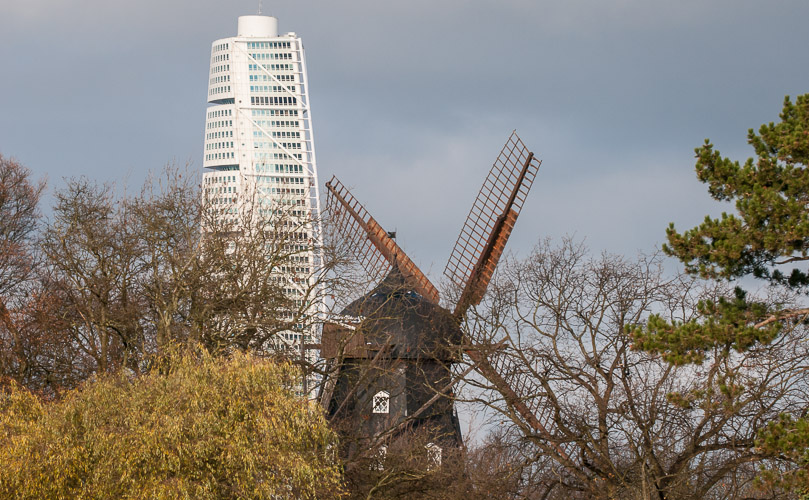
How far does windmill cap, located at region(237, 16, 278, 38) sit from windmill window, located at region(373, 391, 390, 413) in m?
84.5

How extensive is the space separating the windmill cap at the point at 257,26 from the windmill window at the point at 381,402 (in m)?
84.5

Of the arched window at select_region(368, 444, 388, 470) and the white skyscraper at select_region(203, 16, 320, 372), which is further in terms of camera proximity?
the white skyscraper at select_region(203, 16, 320, 372)

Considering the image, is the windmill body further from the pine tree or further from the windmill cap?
the windmill cap

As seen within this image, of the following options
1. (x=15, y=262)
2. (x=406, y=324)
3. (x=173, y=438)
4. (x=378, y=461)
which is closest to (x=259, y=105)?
(x=15, y=262)

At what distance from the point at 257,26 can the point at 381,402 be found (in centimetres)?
8534

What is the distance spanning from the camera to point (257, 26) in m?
105

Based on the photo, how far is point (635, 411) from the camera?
18.8 metres

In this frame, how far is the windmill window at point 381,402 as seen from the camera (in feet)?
81.5

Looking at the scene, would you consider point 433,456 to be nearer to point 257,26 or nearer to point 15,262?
point 15,262

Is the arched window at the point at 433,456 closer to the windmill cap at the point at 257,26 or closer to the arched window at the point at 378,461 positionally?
the arched window at the point at 378,461

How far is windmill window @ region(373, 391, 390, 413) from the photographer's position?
A: 81.5 feet

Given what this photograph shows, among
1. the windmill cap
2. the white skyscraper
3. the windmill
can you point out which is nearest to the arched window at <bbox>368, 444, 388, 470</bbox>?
the windmill

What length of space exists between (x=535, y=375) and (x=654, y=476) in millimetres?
2816

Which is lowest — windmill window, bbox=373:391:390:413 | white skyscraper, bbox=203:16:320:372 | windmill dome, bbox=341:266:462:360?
windmill window, bbox=373:391:390:413
